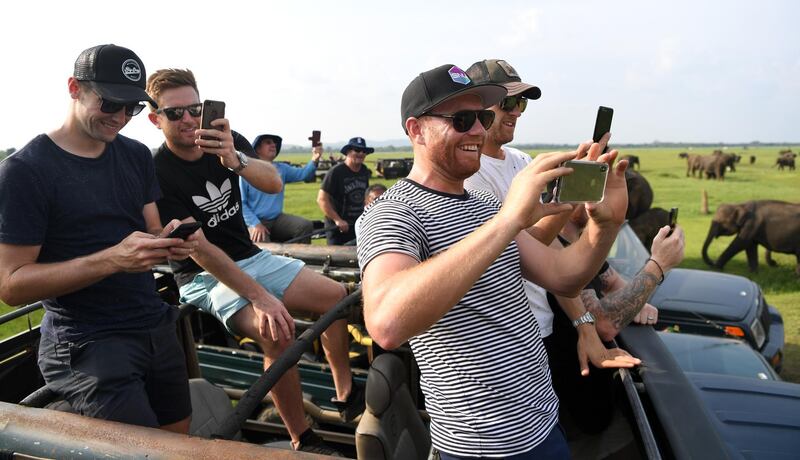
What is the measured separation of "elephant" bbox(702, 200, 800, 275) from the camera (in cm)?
1022

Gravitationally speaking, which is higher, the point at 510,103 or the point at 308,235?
the point at 510,103

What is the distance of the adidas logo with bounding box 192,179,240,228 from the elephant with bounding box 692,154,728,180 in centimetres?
4345

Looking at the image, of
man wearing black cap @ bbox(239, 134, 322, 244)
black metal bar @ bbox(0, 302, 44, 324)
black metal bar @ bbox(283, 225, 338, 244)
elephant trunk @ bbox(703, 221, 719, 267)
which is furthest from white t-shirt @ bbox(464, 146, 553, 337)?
elephant trunk @ bbox(703, 221, 719, 267)

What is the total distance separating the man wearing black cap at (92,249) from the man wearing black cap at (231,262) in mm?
468

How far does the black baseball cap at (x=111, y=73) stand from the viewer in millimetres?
2281

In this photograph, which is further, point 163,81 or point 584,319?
point 163,81

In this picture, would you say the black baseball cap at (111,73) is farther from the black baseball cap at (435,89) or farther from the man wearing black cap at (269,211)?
the man wearing black cap at (269,211)

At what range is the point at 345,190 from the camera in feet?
27.9

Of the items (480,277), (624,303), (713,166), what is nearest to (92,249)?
(480,277)

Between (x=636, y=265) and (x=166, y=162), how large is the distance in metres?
4.37

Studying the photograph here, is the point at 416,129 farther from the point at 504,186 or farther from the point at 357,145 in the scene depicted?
the point at 357,145

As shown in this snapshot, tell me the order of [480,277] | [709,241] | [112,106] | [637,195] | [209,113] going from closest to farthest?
[480,277] < [112,106] < [209,113] < [637,195] < [709,241]

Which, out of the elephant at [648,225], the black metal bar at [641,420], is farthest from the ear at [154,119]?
the elephant at [648,225]

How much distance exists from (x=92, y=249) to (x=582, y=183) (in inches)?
78.4
